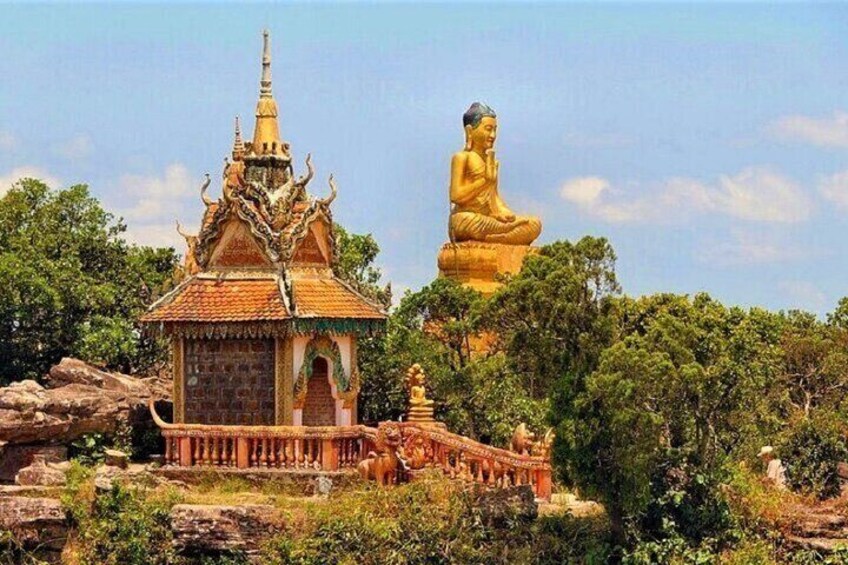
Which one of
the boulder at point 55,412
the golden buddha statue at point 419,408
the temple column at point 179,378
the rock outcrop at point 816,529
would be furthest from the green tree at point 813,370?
the boulder at point 55,412

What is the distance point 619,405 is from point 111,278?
525 inches

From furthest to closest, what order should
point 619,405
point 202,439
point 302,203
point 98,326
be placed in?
point 98,326 < point 302,203 < point 202,439 < point 619,405

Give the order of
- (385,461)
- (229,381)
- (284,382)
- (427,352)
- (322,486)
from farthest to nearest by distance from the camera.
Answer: (427,352)
(229,381)
(284,382)
(322,486)
(385,461)

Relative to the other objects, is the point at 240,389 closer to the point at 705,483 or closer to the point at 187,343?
the point at 187,343

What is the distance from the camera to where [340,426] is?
24.2m

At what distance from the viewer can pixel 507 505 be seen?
21.2 metres

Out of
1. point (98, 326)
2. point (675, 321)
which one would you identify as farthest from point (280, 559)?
point (98, 326)

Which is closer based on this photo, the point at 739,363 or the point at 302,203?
the point at 739,363

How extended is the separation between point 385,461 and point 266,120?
6.70 meters

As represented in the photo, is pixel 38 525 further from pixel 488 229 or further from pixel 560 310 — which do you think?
pixel 488 229

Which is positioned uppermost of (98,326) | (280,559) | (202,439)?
(98,326)

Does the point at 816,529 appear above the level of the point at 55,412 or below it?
below

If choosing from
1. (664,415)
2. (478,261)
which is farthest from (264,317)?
(478,261)

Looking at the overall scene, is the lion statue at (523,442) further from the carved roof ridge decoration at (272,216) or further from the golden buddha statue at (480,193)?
the golden buddha statue at (480,193)
